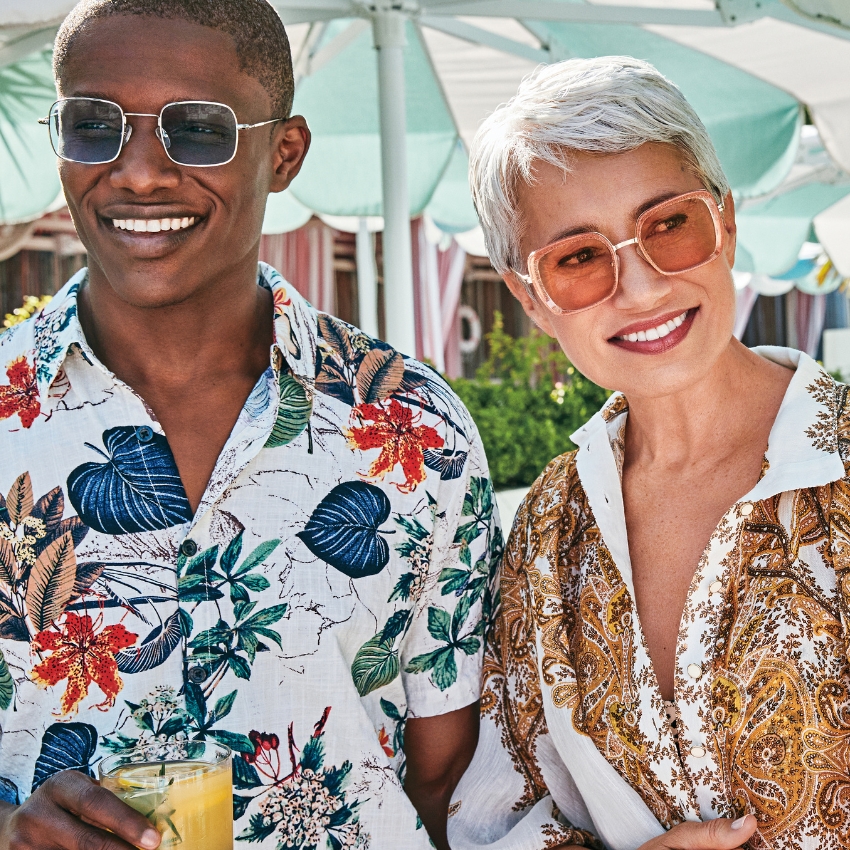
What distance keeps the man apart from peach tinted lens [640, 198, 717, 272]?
586 millimetres

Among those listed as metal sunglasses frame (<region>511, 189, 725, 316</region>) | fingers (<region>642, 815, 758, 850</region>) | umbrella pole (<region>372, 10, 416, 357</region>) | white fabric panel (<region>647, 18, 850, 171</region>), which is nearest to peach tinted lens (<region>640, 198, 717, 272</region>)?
metal sunglasses frame (<region>511, 189, 725, 316</region>)

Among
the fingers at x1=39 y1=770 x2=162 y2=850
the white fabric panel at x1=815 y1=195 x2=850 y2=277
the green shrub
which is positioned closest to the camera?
the fingers at x1=39 y1=770 x2=162 y2=850

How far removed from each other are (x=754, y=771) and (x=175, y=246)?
4.30ft

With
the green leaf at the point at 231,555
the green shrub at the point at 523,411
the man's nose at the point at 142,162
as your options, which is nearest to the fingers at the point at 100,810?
the green leaf at the point at 231,555

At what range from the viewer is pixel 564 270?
6.22 ft

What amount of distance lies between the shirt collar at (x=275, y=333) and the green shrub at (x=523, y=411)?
3.80 meters

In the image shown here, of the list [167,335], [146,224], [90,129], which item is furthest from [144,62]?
[167,335]

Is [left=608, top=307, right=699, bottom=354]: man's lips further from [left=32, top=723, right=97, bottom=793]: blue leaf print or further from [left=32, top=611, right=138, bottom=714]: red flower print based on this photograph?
[left=32, top=723, right=97, bottom=793]: blue leaf print

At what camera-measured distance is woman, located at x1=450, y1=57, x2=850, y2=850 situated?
1.64 metres

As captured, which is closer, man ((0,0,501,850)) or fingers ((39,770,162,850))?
fingers ((39,770,162,850))

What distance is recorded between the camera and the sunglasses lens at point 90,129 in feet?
6.09

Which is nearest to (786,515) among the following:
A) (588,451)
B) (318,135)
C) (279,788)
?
(588,451)

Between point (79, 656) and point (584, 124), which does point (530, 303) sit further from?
point (79, 656)

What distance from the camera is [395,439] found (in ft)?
6.85
